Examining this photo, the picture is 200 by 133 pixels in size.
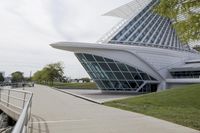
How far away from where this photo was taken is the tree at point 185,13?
8.48 meters

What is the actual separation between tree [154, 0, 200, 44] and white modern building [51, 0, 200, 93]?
120 ft

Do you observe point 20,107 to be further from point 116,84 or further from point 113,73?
point 116,84

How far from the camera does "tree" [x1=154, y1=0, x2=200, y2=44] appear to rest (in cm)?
848

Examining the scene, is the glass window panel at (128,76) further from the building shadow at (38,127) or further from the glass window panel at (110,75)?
the building shadow at (38,127)

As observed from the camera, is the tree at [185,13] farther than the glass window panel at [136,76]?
No

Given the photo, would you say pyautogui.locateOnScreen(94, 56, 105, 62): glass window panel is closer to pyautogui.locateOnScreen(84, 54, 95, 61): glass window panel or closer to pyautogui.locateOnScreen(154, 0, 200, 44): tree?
pyautogui.locateOnScreen(84, 54, 95, 61): glass window panel

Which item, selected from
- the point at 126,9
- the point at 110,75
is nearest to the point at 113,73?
the point at 110,75

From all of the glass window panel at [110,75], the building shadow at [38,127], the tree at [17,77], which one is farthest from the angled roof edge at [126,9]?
the tree at [17,77]

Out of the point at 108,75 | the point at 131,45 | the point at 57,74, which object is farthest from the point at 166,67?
the point at 57,74

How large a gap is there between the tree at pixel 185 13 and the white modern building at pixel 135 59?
36.5 metres

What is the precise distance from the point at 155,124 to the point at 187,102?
33.1ft

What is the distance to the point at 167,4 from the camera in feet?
28.0

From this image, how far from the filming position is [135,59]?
48.4m

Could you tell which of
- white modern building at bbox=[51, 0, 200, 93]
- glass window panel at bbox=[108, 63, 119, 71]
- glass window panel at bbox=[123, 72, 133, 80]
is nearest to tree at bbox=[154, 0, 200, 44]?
white modern building at bbox=[51, 0, 200, 93]
